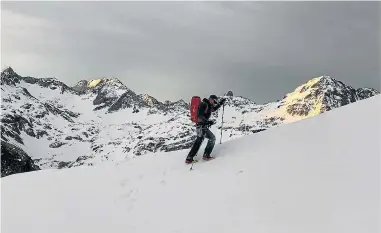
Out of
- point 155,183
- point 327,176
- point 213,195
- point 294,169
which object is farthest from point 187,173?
point 327,176

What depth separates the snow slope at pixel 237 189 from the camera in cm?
1222

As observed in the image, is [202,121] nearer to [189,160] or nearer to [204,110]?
[204,110]

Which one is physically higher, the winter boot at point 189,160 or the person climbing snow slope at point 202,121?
the person climbing snow slope at point 202,121

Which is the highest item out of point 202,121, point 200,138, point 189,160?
point 202,121

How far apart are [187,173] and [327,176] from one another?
533 centimetres

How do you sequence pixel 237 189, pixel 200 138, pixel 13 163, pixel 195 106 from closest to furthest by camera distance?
pixel 237 189, pixel 200 138, pixel 195 106, pixel 13 163

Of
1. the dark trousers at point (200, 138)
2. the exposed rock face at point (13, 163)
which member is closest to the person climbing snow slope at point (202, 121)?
the dark trousers at point (200, 138)

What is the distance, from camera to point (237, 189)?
14484mm

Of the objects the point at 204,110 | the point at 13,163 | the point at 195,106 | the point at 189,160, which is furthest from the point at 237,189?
the point at 13,163

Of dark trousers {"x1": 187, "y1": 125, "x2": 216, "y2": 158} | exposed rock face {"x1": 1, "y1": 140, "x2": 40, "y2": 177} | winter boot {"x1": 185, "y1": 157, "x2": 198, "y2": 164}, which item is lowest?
exposed rock face {"x1": 1, "y1": 140, "x2": 40, "y2": 177}

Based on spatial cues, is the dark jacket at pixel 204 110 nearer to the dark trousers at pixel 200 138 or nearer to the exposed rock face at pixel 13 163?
the dark trousers at pixel 200 138

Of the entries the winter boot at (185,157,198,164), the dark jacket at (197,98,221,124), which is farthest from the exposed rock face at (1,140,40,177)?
the dark jacket at (197,98,221,124)

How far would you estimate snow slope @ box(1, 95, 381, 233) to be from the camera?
12.2 m

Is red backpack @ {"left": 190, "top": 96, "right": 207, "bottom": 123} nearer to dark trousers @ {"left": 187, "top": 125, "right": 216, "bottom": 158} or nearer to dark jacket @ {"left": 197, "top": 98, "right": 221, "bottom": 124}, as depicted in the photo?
dark jacket @ {"left": 197, "top": 98, "right": 221, "bottom": 124}
